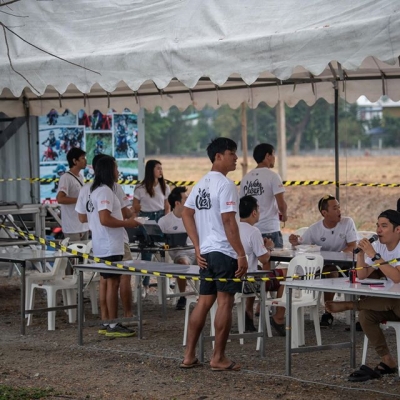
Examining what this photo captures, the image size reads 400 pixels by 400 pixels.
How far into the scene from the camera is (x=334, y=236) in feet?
33.1

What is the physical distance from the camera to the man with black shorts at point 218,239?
25.2 ft

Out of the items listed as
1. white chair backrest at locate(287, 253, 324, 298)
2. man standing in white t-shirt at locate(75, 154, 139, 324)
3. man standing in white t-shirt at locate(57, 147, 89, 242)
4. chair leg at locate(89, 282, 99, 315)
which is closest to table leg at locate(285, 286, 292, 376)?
white chair backrest at locate(287, 253, 324, 298)

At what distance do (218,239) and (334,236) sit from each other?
2619 mm

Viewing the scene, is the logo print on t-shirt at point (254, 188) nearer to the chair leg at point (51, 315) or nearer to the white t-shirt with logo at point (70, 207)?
the white t-shirt with logo at point (70, 207)

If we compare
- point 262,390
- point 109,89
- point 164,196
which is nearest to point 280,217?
point 164,196

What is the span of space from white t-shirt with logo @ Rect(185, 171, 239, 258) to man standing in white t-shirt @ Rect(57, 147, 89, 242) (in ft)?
14.4

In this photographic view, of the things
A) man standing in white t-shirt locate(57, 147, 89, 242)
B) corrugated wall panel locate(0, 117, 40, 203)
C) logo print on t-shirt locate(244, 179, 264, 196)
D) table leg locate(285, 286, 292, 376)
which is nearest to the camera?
table leg locate(285, 286, 292, 376)

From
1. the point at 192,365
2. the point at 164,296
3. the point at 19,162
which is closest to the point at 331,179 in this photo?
the point at 19,162

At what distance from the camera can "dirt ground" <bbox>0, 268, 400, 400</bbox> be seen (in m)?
7.25

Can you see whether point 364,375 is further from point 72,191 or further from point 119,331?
point 72,191

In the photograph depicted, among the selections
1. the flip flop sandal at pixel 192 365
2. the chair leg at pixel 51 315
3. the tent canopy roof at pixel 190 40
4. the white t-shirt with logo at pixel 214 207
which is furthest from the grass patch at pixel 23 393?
the tent canopy roof at pixel 190 40

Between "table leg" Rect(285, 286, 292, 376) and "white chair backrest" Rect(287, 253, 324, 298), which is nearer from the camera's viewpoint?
"table leg" Rect(285, 286, 292, 376)

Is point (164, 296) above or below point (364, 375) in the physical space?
above

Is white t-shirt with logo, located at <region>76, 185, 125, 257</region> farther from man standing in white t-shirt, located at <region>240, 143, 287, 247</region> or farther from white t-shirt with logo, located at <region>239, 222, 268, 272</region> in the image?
man standing in white t-shirt, located at <region>240, 143, 287, 247</region>
